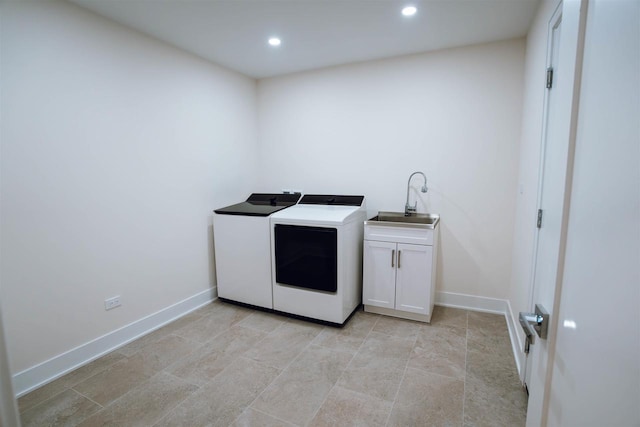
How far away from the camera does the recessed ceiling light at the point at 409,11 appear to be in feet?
7.09

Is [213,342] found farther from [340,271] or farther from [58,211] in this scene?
[58,211]

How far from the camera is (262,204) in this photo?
340 centimetres

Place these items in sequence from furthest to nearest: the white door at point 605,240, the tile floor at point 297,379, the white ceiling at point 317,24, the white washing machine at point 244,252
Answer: the white washing machine at point 244,252 → the white ceiling at point 317,24 → the tile floor at point 297,379 → the white door at point 605,240

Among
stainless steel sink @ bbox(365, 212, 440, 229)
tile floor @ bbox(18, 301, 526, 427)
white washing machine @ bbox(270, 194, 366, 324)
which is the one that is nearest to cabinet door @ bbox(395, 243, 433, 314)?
tile floor @ bbox(18, 301, 526, 427)

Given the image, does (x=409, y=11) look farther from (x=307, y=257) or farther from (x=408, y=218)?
(x=307, y=257)

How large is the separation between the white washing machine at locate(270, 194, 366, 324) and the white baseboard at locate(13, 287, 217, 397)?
0.95 m

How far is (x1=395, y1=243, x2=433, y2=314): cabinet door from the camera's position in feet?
8.77

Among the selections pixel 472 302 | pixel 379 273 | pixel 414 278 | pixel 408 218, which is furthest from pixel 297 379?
pixel 472 302

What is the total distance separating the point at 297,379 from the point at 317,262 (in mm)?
955

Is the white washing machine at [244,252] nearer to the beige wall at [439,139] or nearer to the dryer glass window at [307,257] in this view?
Answer: the dryer glass window at [307,257]

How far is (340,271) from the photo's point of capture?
8.68ft

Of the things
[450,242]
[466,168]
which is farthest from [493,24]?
[450,242]

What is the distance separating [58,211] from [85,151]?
454 mm

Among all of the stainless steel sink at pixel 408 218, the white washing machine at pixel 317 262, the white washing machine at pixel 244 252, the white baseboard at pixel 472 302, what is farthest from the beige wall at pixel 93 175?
the white baseboard at pixel 472 302
